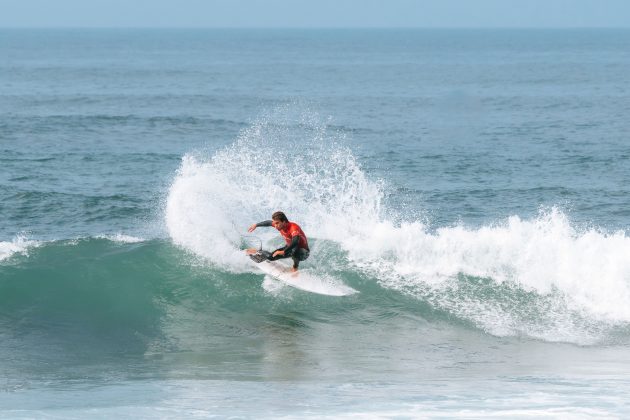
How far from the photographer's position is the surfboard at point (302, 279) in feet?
53.1

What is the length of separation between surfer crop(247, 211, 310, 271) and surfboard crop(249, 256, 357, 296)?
1.93 ft

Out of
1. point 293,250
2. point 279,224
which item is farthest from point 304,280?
point 279,224

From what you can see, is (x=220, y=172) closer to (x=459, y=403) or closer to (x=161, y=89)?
(x=459, y=403)

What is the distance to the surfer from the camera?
15398 millimetres

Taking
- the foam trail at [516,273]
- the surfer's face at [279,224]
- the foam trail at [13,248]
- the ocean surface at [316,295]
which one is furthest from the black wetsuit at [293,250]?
the foam trail at [13,248]

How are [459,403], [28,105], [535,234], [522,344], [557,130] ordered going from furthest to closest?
[28,105] → [557,130] → [535,234] → [522,344] → [459,403]

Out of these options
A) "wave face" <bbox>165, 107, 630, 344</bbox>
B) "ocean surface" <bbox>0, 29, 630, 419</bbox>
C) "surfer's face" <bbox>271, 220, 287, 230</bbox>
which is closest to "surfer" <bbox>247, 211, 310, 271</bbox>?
"surfer's face" <bbox>271, 220, 287, 230</bbox>

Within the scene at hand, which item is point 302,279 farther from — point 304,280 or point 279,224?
point 279,224

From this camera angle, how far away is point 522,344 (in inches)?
566

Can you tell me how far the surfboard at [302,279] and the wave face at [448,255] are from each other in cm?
69

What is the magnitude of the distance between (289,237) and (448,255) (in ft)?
12.3

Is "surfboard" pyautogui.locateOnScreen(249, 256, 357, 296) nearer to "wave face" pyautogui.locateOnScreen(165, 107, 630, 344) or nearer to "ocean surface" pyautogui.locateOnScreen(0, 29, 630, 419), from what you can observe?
"ocean surface" pyautogui.locateOnScreen(0, 29, 630, 419)

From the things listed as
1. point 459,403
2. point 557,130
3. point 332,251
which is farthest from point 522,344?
point 557,130

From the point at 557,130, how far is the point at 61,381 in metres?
31.6
